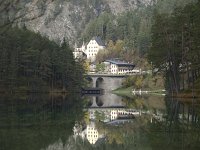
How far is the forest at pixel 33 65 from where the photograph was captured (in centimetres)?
8469

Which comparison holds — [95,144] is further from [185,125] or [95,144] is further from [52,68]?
[52,68]

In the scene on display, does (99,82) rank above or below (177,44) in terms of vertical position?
below

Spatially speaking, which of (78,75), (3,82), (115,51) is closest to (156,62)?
(3,82)

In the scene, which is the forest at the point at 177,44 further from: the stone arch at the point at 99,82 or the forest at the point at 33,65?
the stone arch at the point at 99,82

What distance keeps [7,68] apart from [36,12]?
75777 mm

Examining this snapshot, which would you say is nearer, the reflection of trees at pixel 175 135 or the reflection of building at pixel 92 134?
the reflection of trees at pixel 175 135

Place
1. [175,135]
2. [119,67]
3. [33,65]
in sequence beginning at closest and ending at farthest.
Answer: [175,135], [33,65], [119,67]

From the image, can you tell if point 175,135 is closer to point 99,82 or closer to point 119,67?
point 99,82

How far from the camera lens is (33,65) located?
91250 mm

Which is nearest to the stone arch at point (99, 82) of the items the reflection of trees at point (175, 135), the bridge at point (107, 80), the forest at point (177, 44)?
the bridge at point (107, 80)

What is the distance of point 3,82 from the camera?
8269 cm

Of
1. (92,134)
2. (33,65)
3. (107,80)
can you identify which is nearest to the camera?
(92,134)

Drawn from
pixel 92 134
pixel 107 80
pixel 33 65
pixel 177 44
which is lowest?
pixel 92 134

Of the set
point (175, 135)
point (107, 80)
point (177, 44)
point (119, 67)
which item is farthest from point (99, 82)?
point (175, 135)
